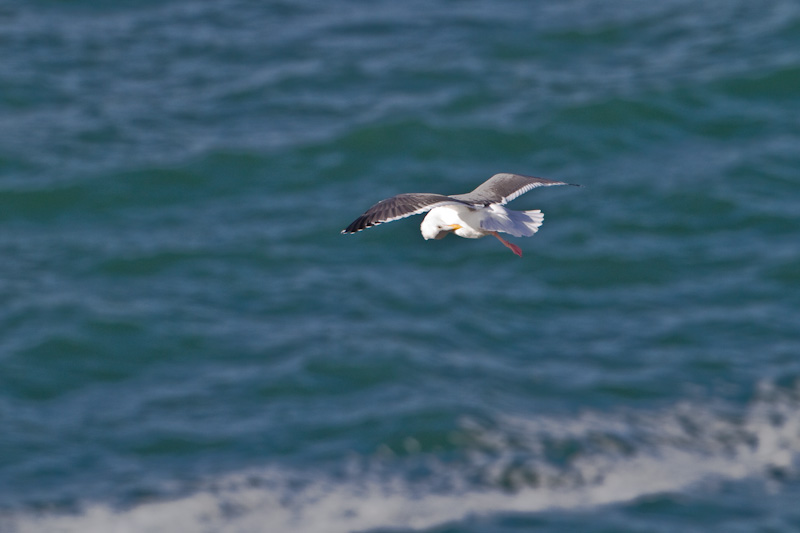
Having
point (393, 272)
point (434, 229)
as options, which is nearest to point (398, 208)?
point (434, 229)

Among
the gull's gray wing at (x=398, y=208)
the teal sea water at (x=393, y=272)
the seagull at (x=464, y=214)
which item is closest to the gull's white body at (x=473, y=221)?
the seagull at (x=464, y=214)

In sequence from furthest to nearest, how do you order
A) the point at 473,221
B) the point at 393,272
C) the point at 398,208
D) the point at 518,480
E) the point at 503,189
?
the point at 393,272, the point at 518,480, the point at 503,189, the point at 473,221, the point at 398,208

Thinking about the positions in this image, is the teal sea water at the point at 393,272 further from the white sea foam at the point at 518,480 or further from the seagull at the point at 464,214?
the seagull at the point at 464,214

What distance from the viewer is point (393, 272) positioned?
64.3 feet

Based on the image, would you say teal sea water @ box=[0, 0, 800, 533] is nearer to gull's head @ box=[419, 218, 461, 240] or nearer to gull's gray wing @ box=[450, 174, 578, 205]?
gull's gray wing @ box=[450, 174, 578, 205]

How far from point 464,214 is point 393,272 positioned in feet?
34.9

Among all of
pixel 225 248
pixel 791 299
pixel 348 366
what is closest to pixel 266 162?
pixel 225 248

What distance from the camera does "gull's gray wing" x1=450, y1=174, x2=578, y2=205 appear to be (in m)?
9.13

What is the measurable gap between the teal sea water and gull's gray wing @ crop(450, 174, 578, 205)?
6.66 metres

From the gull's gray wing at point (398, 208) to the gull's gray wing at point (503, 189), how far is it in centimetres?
43

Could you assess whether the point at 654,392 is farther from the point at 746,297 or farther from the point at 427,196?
the point at 427,196

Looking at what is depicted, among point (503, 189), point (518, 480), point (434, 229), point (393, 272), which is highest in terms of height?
point (393, 272)

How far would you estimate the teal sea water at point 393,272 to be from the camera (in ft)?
51.9

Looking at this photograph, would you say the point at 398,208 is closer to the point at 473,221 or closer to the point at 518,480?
the point at 473,221
